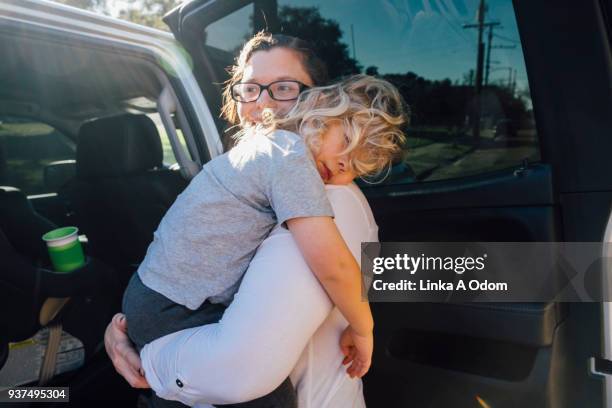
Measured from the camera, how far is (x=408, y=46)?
152 cm

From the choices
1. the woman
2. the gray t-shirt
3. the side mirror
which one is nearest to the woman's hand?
the woman

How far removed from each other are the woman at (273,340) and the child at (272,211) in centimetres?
5

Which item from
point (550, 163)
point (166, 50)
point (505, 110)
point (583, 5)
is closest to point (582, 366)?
point (550, 163)

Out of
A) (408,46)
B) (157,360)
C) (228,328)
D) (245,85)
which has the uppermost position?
(408,46)

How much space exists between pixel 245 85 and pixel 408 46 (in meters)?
0.57

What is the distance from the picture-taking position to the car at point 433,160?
1213mm

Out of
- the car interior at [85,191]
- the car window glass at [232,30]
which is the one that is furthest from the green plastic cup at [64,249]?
the car window glass at [232,30]

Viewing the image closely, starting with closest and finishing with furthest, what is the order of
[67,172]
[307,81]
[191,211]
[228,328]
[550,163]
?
[228,328]
[191,211]
[550,163]
[307,81]
[67,172]

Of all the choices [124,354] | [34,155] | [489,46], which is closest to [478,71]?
[489,46]

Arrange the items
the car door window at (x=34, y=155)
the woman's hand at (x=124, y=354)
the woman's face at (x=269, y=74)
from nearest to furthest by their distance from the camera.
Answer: the woman's hand at (x=124, y=354) < the woman's face at (x=269, y=74) < the car door window at (x=34, y=155)

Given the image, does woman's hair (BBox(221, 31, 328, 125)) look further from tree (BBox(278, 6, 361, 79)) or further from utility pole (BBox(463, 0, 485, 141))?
utility pole (BBox(463, 0, 485, 141))

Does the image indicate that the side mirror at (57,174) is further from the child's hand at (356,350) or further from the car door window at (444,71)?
the child's hand at (356,350)

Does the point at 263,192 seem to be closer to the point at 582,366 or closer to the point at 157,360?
the point at 157,360

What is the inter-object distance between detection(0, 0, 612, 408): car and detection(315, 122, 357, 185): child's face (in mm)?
430
